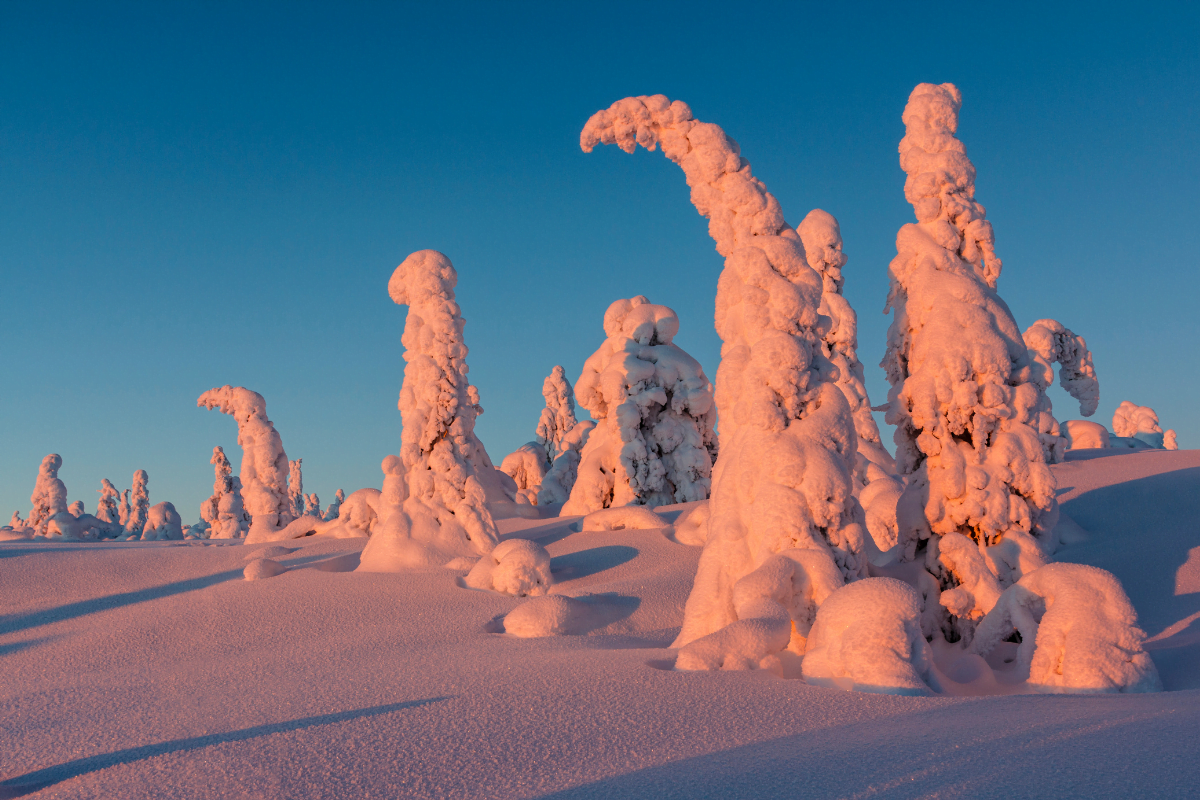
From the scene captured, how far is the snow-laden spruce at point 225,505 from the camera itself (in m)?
27.2

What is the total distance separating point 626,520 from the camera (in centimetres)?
1402

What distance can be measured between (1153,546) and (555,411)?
32283 mm

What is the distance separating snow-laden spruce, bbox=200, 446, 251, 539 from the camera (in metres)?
27.2

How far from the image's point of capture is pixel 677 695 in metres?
4.91

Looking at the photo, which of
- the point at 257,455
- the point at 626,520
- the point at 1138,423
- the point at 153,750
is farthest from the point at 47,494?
the point at 1138,423

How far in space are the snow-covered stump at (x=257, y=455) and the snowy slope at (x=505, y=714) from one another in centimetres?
1165

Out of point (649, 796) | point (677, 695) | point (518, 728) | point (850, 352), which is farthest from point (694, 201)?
point (850, 352)

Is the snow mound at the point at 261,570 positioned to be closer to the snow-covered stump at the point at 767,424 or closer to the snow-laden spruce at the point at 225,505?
the snow-covered stump at the point at 767,424

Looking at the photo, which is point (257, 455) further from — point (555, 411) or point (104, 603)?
point (555, 411)

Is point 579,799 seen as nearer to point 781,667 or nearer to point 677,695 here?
point 677,695

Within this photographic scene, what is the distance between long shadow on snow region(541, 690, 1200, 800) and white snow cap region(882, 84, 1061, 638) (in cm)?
341

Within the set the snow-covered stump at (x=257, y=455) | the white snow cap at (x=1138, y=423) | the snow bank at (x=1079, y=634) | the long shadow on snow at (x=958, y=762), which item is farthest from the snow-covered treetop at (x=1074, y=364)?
the snow-covered stump at (x=257, y=455)

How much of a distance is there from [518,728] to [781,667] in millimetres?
2454

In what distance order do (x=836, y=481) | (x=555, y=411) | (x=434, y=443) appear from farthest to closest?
(x=555, y=411)
(x=434, y=443)
(x=836, y=481)
